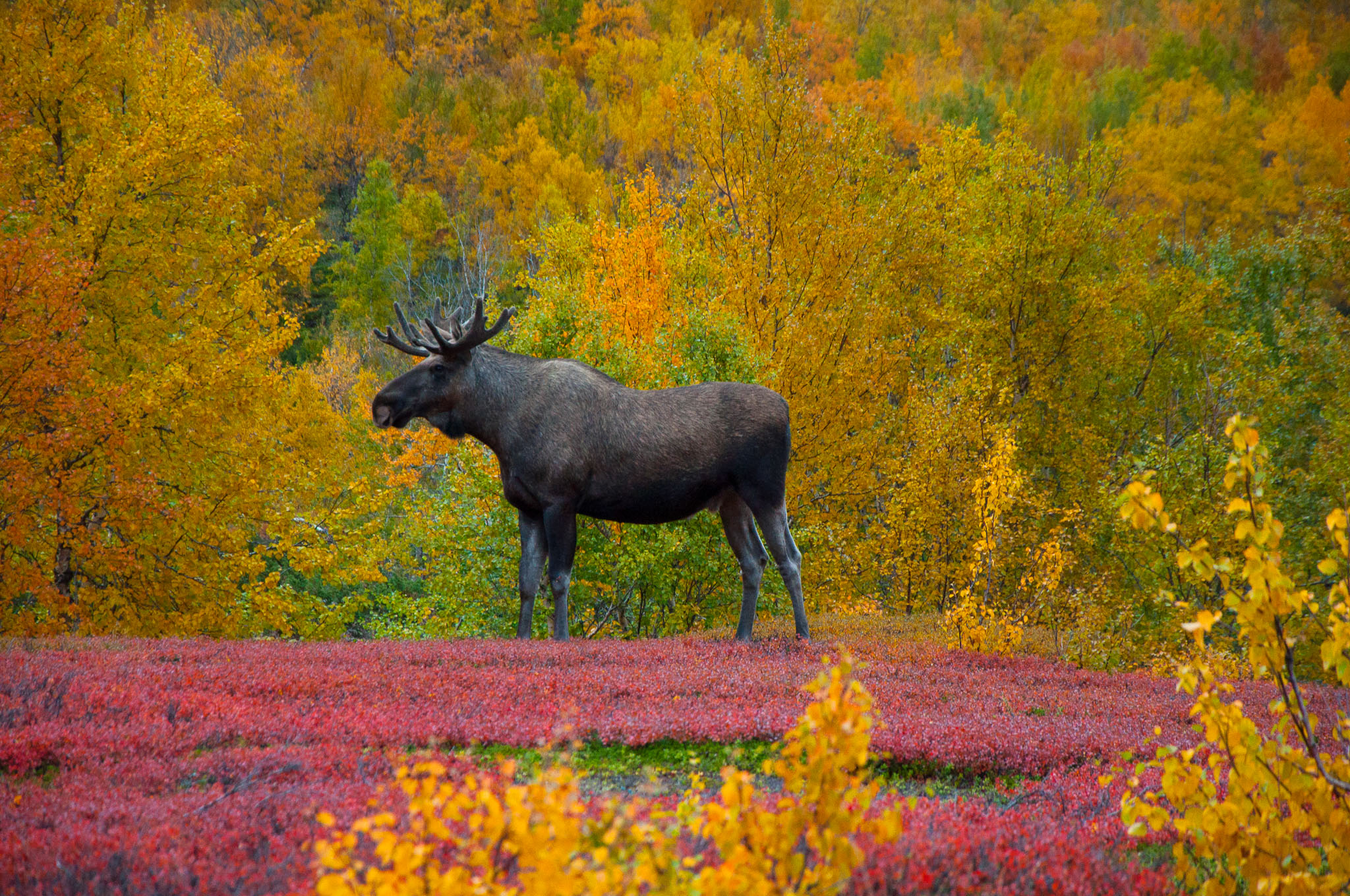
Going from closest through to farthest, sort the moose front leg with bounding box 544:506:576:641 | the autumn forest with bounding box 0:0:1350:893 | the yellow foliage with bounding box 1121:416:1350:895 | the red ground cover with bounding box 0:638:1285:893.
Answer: the yellow foliage with bounding box 1121:416:1350:895, the red ground cover with bounding box 0:638:1285:893, the autumn forest with bounding box 0:0:1350:893, the moose front leg with bounding box 544:506:576:641

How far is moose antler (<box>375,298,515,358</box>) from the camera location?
10555 mm

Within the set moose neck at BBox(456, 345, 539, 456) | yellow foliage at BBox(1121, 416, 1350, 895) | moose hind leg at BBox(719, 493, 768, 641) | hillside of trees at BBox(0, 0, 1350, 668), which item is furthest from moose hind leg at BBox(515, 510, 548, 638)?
yellow foliage at BBox(1121, 416, 1350, 895)

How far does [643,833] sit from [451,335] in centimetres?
926

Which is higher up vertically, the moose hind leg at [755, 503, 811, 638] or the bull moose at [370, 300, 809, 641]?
the bull moose at [370, 300, 809, 641]

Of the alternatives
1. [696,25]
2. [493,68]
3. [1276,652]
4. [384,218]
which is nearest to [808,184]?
[1276,652]

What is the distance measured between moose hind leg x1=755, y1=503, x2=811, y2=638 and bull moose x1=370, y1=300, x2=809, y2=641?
0.7 inches

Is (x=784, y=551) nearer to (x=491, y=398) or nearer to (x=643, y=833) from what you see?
(x=491, y=398)

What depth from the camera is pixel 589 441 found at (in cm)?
1055

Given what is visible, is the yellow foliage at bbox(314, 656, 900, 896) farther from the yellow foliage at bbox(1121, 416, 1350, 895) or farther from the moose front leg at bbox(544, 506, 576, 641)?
the moose front leg at bbox(544, 506, 576, 641)

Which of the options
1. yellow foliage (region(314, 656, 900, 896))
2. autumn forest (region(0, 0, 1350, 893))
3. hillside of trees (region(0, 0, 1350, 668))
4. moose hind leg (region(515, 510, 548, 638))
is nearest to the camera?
yellow foliage (region(314, 656, 900, 896))

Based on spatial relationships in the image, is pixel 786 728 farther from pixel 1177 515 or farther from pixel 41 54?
pixel 41 54

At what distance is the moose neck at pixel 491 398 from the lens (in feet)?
35.4

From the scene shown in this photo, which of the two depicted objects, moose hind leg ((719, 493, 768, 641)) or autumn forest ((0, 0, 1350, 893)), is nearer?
autumn forest ((0, 0, 1350, 893))

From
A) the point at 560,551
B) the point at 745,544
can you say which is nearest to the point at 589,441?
the point at 560,551
